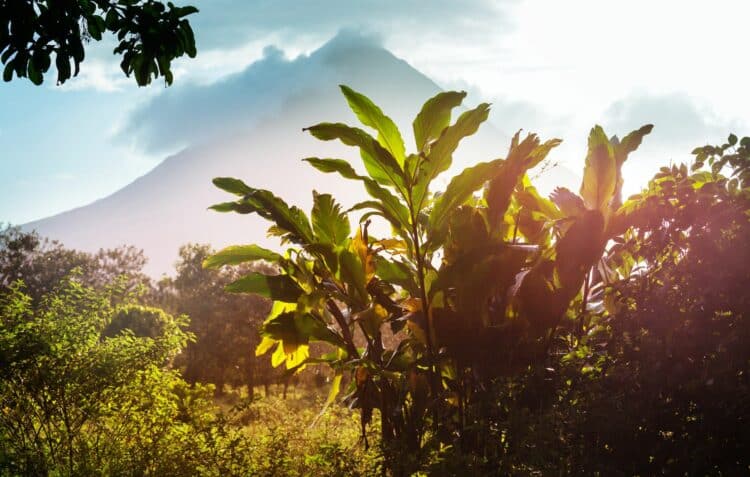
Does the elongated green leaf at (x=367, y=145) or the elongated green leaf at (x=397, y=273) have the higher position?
the elongated green leaf at (x=367, y=145)

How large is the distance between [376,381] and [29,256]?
3128cm

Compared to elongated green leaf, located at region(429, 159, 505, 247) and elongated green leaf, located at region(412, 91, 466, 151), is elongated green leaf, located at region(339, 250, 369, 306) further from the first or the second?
Result: elongated green leaf, located at region(412, 91, 466, 151)

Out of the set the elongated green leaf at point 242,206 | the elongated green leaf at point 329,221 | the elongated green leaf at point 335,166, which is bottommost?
the elongated green leaf at point 329,221

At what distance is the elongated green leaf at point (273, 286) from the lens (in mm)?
4309

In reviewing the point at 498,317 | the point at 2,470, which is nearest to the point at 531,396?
the point at 498,317

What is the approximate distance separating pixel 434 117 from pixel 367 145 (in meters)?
0.46

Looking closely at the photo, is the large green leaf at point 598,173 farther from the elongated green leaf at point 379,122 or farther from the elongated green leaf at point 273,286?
the elongated green leaf at point 273,286

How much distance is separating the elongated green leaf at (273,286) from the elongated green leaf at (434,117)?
122cm

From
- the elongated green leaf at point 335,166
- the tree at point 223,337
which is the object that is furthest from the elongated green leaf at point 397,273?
the tree at point 223,337

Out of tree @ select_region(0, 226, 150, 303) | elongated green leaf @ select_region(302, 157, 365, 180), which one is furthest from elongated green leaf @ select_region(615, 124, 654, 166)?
tree @ select_region(0, 226, 150, 303)

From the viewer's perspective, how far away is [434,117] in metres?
4.07

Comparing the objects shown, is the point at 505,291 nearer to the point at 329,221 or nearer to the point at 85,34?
the point at 329,221

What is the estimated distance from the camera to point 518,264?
155 inches

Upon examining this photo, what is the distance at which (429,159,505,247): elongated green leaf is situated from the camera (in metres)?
4.05
